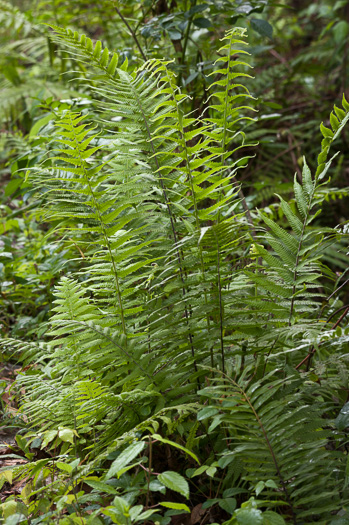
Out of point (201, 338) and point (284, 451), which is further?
point (201, 338)

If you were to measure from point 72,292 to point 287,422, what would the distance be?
0.63m

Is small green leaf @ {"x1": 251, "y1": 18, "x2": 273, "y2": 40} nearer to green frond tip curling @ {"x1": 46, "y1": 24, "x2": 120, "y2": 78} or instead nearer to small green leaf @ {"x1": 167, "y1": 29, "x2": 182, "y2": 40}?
small green leaf @ {"x1": 167, "y1": 29, "x2": 182, "y2": 40}

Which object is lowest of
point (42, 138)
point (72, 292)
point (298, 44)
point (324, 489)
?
point (324, 489)

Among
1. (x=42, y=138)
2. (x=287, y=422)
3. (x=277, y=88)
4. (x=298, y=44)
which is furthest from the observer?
(x=298, y=44)

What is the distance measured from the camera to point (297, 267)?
1.24 m

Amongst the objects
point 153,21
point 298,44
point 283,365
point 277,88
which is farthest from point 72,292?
point 298,44

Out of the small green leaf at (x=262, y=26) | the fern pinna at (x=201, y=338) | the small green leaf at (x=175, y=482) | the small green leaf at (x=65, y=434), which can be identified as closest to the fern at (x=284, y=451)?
the fern pinna at (x=201, y=338)

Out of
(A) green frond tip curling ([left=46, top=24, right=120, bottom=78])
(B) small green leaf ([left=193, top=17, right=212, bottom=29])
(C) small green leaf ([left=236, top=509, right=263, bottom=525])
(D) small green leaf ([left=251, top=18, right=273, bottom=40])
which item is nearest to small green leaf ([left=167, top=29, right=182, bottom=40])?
(B) small green leaf ([left=193, top=17, right=212, bottom=29])

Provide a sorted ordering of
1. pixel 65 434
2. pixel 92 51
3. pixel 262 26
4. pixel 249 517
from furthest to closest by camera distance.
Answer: pixel 262 26
pixel 92 51
pixel 65 434
pixel 249 517

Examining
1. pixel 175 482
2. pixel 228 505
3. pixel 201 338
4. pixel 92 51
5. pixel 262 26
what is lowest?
pixel 228 505

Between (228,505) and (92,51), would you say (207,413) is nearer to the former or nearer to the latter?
(228,505)

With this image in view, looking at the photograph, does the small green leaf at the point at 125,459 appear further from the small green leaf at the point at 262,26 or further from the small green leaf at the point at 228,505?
the small green leaf at the point at 262,26

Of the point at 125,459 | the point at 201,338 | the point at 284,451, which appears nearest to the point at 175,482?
the point at 125,459

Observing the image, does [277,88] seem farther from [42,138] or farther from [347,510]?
[347,510]
